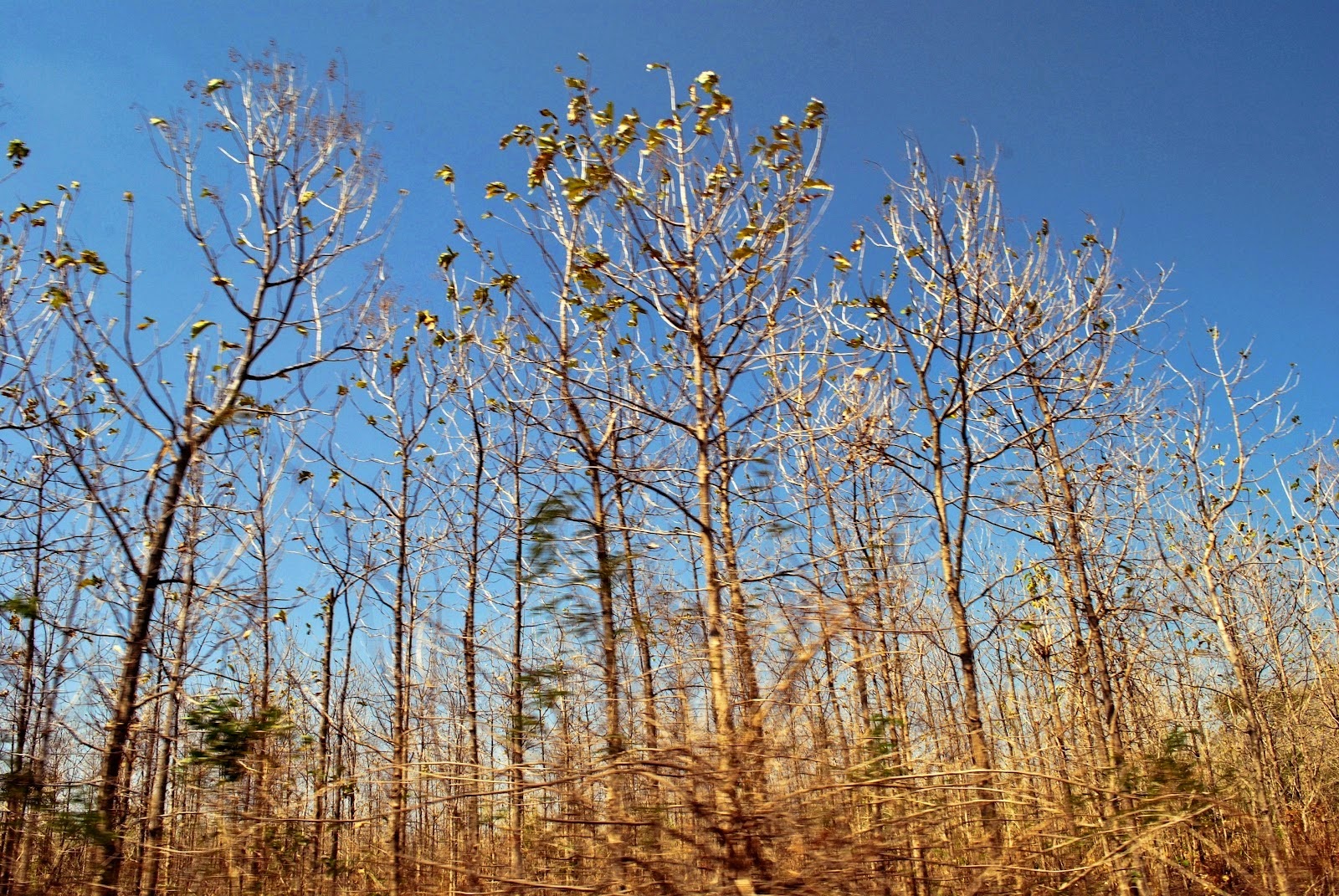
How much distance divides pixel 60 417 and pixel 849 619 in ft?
19.8

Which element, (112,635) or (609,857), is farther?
(112,635)

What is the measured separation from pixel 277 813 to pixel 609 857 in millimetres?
1930

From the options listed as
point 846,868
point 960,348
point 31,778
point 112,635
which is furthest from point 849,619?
point 31,778

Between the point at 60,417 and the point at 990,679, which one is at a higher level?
the point at 60,417

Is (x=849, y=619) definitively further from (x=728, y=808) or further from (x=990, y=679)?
(x=990, y=679)

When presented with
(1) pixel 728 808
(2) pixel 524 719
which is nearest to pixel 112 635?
(2) pixel 524 719

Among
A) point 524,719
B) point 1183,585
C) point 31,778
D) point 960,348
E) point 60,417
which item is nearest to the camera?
point 524,719

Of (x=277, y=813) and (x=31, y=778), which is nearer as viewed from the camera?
(x=277, y=813)

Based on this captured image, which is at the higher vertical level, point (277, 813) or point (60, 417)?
point (60, 417)

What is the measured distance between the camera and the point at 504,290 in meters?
5.52

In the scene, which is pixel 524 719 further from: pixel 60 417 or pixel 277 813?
pixel 60 417

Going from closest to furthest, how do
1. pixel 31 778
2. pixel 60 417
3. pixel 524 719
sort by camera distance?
pixel 524 719 → pixel 31 778 → pixel 60 417

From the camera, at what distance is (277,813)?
3.94m

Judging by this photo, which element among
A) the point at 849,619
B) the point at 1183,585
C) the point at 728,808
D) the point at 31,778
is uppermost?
the point at 1183,585
